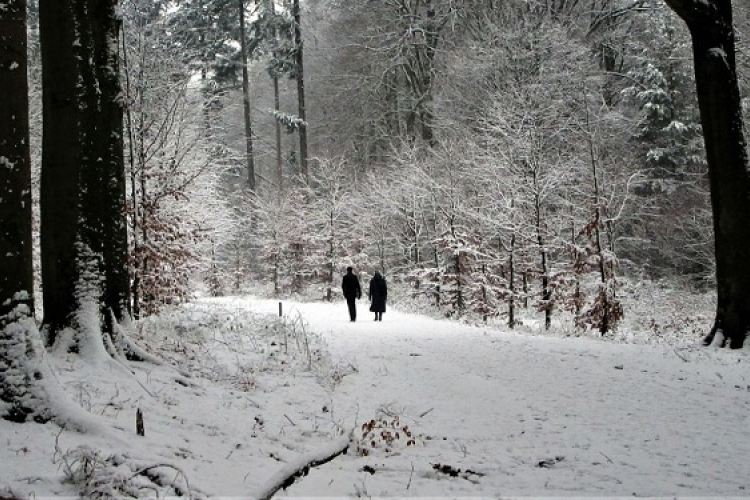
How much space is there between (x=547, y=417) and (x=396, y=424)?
1.98 metres

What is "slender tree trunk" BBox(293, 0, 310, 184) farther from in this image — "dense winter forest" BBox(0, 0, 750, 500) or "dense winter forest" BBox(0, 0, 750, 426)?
"dense winter forest" BBox(0, 0, 750, 500)

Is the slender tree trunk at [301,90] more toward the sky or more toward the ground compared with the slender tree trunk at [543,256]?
more toward the sky

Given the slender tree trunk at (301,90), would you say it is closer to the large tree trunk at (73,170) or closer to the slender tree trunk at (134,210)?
the slender tree trunk at (134,210)

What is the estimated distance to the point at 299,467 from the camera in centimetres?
450

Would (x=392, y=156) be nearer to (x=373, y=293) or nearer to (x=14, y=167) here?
(x=373, y=293)

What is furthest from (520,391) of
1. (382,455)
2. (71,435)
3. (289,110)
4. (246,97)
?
(289,110)

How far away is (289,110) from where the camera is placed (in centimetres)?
4553

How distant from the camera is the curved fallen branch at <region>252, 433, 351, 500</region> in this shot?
398 cm

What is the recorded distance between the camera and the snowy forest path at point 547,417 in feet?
16.2

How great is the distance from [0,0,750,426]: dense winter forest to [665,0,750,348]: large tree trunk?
4cm

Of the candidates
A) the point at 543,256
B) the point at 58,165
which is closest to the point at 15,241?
the point at 58,165

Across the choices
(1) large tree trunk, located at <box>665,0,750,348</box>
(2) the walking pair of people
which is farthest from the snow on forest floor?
(2) the walking pair of people

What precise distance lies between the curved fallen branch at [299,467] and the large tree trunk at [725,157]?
8511 millimetres

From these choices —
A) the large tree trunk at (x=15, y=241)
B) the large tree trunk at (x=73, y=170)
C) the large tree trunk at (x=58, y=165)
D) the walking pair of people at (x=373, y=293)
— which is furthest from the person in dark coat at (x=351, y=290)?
the large tree trunk at (x=15, y=241)
